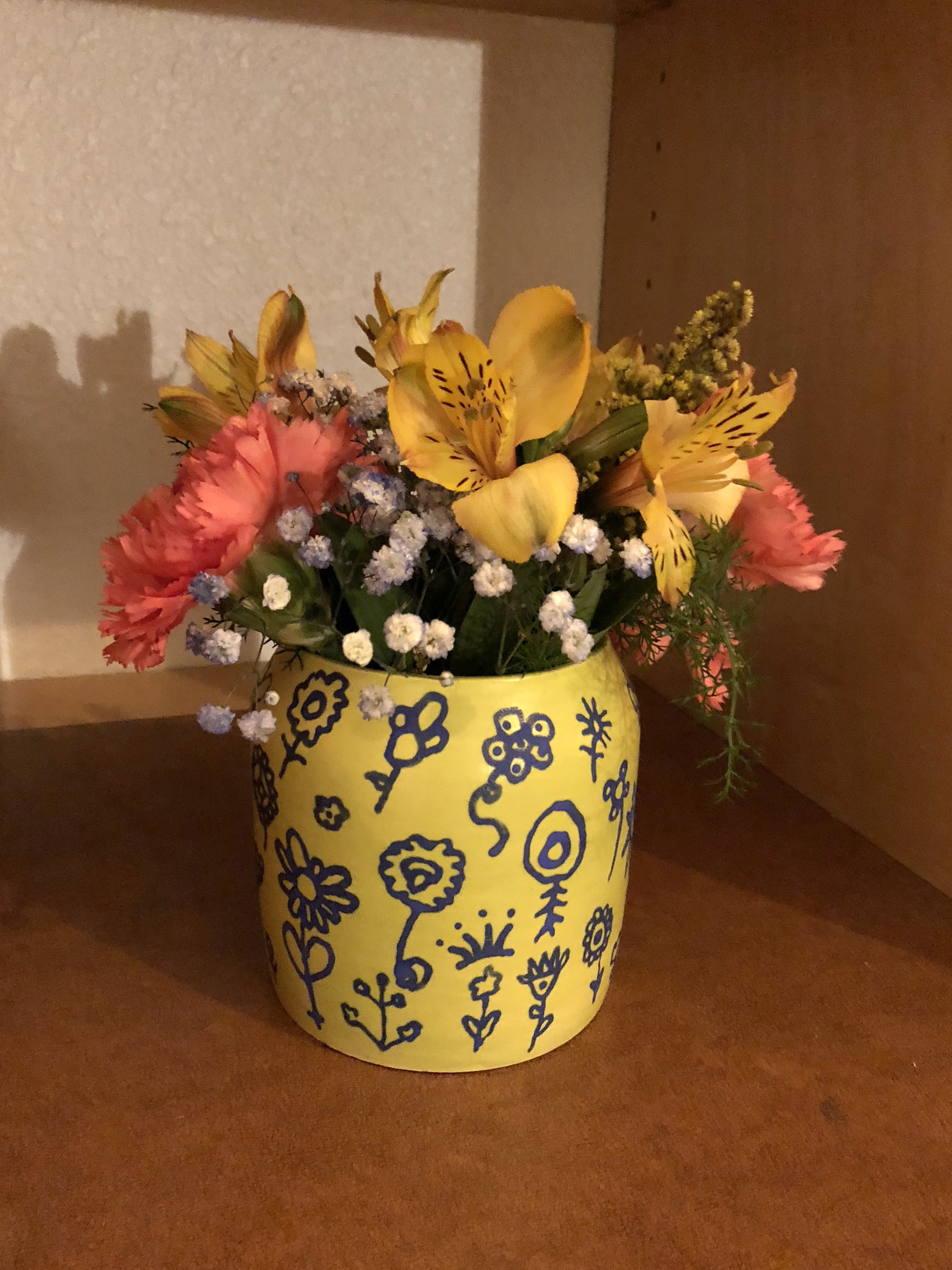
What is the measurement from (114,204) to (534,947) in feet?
2.16

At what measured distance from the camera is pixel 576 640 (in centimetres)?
44

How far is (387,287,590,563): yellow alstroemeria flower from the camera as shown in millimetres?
404

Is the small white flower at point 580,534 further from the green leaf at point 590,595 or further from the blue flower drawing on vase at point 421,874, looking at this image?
the blue flower drawing on vase at point 421,874

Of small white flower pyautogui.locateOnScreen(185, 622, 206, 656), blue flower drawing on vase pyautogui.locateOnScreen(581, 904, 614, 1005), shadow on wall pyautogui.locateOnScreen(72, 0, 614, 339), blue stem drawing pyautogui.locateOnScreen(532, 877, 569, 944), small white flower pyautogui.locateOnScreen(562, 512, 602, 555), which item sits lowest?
blue flower drawing on vase pyautogui.locateOnScreen(581, 904, 614, 1005)

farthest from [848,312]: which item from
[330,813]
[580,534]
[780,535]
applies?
[330,813]

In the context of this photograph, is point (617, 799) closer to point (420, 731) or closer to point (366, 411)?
point (420, 731)

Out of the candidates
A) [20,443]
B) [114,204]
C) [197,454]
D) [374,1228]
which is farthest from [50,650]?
[374,1228]

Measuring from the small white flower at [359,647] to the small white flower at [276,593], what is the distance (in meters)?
0.03

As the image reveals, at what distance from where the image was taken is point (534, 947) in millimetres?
504

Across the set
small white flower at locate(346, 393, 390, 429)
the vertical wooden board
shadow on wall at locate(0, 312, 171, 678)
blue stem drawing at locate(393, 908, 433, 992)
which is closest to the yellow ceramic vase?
blue stem drawing at locate(393, 908, 433, 992)

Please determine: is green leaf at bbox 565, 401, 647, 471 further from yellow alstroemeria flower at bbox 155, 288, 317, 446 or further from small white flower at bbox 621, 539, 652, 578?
yellow alstroemeria flower at bbox 155, 288, 317, 446

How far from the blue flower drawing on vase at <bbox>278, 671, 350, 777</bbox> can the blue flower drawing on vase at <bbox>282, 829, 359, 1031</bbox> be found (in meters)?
0.04

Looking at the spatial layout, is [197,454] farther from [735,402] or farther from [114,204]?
[114,204]

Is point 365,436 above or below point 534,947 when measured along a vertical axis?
above
